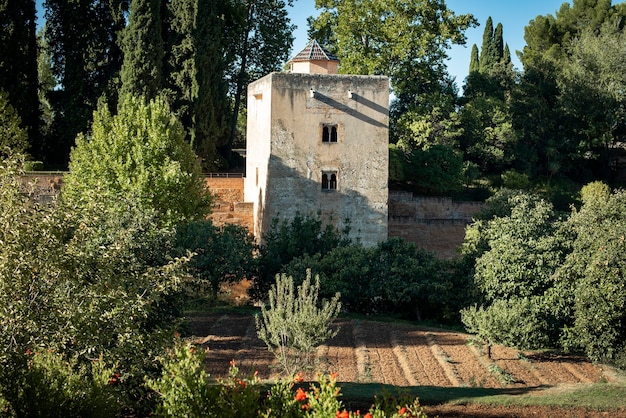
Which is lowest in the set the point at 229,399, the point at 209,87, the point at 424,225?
the point at 229,399

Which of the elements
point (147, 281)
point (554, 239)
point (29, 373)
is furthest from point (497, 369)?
point (29, 373)

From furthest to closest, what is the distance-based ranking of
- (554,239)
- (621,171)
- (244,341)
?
(621,171), (554,239), (244,341)

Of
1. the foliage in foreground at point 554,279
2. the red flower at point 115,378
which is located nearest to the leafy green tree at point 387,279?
the foliage in foreground at point 554,279

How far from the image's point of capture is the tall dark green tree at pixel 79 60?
Answer: 30234 millimetres

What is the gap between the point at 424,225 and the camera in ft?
99.5

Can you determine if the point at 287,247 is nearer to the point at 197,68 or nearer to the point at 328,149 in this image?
the point at 328,149

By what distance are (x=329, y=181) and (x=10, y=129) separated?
1100 cm

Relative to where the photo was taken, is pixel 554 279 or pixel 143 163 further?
pixel 143 163

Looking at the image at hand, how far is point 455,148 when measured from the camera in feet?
112

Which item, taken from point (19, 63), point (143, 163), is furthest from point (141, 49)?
point (143, 163)

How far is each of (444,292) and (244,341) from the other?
5.91m

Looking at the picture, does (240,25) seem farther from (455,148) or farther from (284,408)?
(284,408)

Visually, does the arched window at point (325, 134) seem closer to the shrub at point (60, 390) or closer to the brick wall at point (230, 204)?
the brick wall at point (230, 204)

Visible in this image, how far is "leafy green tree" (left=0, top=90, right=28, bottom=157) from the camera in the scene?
2716cm
